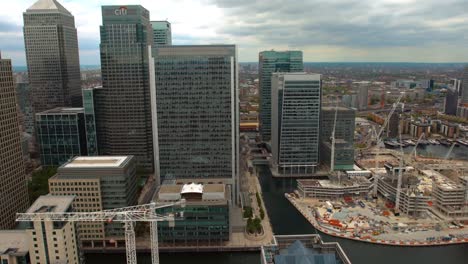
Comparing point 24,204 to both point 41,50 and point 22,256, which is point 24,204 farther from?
point 41,50

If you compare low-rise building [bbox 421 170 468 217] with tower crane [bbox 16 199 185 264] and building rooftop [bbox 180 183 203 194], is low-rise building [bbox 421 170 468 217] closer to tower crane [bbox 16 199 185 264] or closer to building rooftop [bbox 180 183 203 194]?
building rooftop [bbox 180 183 203 194]

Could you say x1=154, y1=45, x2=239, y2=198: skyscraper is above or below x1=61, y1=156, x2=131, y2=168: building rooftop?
above

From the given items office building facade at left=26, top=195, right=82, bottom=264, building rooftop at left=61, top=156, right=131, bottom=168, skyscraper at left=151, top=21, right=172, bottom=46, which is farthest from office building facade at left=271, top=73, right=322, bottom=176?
office building facade at left=26, top=195, right=82, bottom=264

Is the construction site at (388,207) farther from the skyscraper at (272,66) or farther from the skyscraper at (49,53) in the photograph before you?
the skyscraper at (49,53)

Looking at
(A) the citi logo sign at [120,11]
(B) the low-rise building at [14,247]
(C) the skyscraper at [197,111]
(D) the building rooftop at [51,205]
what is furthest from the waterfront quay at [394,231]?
(A) the citi logo sign at [120,11]

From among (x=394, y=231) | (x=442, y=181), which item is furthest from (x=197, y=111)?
(x=442, y=181)

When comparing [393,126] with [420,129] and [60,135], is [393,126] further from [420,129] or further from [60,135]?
[60,135]

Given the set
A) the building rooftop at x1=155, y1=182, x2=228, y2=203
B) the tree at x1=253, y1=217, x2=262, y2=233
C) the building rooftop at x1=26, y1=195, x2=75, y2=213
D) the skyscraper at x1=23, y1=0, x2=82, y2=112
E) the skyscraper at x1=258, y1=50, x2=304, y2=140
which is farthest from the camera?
the skyscraper at x1=258, y1=50, x2=304, y2=140
